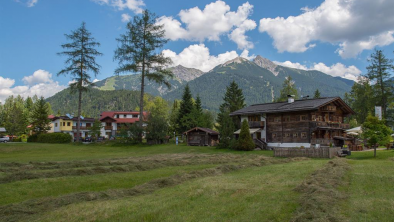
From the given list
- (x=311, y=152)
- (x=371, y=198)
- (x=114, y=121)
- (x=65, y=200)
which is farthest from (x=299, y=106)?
(x=114, y=121)

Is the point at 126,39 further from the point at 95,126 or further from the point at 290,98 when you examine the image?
the point at 290,98

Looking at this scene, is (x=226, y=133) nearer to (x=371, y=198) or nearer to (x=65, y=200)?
(x=371, y=198)

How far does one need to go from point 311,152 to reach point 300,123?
14.0 meters

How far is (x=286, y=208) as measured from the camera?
8547 mm

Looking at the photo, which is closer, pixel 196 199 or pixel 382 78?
pixel 196 199

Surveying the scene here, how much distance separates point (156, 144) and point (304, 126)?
80.4 feet

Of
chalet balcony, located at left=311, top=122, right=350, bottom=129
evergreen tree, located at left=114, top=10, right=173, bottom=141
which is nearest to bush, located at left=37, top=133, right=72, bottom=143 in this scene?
evergreen tree, located at left=114, top=10, right=173, bottom=141

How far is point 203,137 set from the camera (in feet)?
172

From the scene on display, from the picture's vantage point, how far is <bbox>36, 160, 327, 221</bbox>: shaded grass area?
8.18m

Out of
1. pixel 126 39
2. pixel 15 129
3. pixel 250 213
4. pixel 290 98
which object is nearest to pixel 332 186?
pixel 250 213

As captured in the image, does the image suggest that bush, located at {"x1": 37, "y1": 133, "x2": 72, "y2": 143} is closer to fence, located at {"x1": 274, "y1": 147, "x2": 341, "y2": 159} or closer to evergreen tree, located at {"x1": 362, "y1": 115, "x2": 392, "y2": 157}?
fence, located at {"x1": 274, "y1": 147, "x2": 341, "y2": 159}

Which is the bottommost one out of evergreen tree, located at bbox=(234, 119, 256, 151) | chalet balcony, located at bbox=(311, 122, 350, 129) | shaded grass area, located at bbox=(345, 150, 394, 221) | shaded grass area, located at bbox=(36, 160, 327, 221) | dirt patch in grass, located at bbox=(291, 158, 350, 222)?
shaded grass area, located at bbox=(36, 160, 327, 221)

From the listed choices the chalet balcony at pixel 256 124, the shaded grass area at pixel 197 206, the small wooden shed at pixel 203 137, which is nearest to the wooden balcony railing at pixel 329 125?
the chalet balcony at pixel 256 124

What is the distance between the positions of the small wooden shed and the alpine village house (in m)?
7.34
